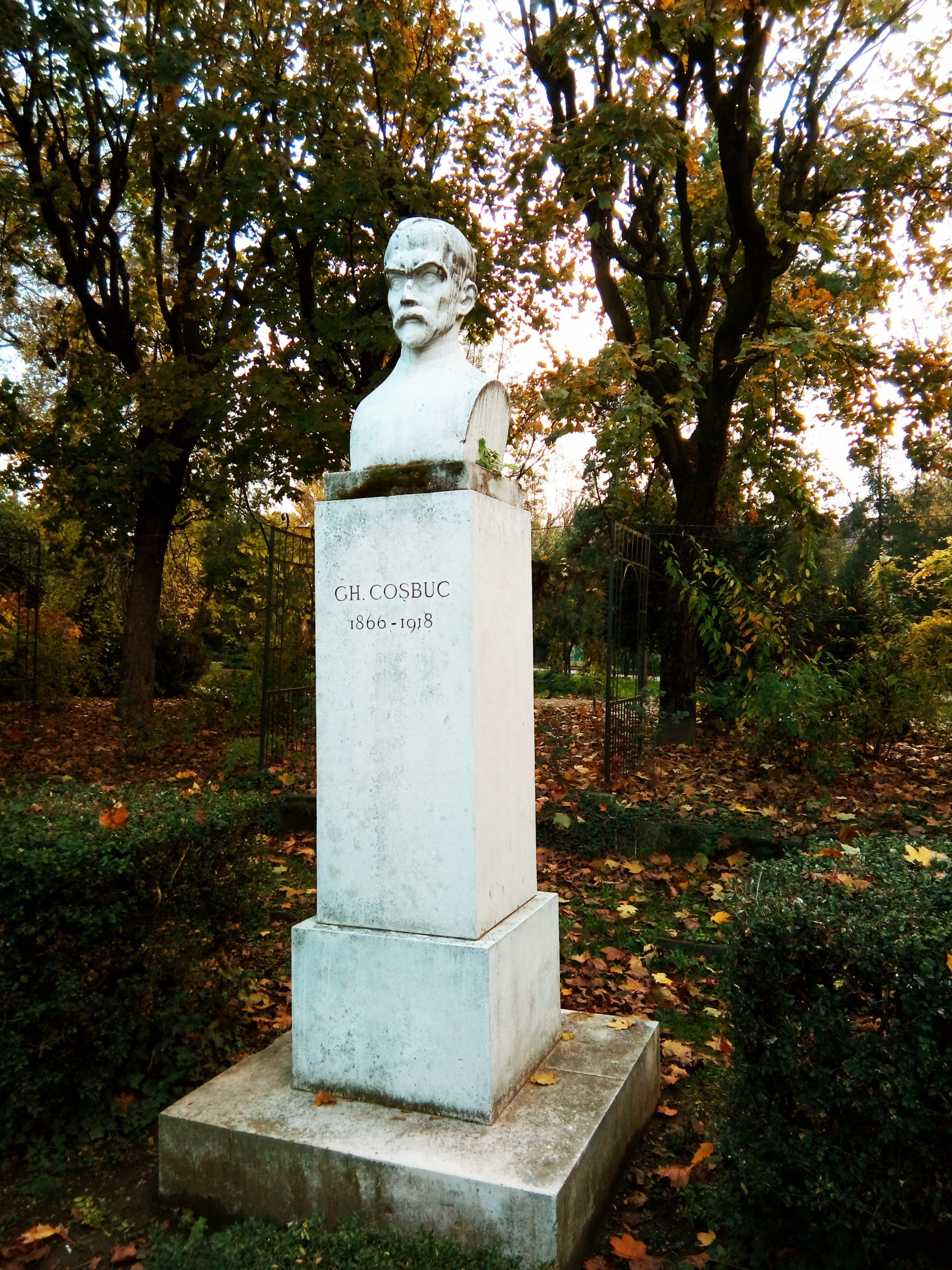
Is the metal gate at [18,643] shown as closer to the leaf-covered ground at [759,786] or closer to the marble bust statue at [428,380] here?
the leaf-covered ground at [759,786]

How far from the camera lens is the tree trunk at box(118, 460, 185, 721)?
39.4ft

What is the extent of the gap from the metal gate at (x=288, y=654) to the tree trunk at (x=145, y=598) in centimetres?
264

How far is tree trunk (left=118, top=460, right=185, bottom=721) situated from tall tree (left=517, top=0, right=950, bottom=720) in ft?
20.5

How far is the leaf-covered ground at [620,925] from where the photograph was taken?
2973mm

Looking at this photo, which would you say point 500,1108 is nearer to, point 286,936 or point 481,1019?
point 481,1019

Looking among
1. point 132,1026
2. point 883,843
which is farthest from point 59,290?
point 883,843

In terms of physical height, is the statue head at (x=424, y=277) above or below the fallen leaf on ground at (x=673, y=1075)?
above

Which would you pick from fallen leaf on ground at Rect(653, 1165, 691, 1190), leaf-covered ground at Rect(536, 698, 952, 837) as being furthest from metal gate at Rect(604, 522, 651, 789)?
fallen leaf on ground at Rect(653, 1165, 691, 1190)

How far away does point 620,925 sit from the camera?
555cm

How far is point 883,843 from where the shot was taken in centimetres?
322

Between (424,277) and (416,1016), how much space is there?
2670 millimetres

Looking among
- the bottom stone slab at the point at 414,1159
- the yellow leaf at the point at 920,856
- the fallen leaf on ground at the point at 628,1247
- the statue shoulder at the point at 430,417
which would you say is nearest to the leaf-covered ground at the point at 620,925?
the fallen leaf on ground at the point at 628,1247

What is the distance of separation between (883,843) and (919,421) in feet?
34.4

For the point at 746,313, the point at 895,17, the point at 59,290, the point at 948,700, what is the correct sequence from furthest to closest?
the point at 59,290
the point at 746,313
the point at 895,17
the point at 948,700
